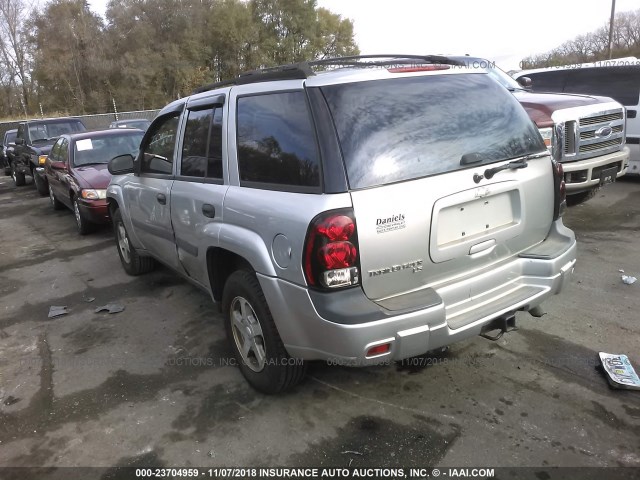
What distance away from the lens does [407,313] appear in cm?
245

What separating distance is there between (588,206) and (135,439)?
681cm

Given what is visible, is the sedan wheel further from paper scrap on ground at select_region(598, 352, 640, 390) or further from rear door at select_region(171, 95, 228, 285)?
paper scrap on ground at select_region(598, 352, 640, 390)

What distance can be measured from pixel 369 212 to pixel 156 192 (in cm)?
242

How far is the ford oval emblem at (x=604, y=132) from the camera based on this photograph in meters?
6.38

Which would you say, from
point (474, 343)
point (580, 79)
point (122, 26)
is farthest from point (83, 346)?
point (122, 26)

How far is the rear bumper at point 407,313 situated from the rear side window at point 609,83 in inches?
256

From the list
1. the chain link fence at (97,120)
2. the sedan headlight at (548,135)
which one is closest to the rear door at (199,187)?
the sedan headlight at (548,135)

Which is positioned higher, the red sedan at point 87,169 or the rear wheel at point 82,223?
the red sedan at point 87,169

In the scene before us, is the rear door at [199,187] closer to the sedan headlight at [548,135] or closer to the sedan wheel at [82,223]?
the sedan headlight at [548,135]

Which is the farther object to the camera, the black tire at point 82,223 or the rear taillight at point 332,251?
→ the black tire at point 82,223

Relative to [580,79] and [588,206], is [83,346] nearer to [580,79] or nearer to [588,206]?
[588,206]

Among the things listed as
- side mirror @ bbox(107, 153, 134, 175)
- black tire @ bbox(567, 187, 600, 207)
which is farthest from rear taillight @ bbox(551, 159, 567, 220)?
black tire @ bbox(567, 187, 600, 207)

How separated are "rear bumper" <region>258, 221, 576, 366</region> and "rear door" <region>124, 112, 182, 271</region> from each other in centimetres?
172

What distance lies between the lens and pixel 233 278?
310cm
